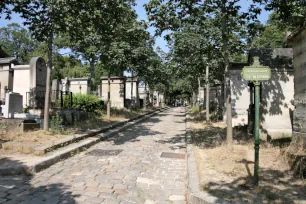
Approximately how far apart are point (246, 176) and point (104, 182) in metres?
2.76

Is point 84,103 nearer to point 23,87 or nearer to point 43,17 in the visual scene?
point 23,87

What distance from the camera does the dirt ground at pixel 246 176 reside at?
165 inches

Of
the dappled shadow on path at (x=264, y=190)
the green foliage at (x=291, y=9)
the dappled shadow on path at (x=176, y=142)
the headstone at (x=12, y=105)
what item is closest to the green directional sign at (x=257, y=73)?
the dappled shadow on path at (x=264, y=190)

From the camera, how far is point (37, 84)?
44.2 feet

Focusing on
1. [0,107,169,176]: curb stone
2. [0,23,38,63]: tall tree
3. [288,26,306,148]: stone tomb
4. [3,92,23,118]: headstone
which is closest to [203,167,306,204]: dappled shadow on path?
[288,26,306,148]: stone tomb

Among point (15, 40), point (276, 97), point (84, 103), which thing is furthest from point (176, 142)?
point (15, 40)

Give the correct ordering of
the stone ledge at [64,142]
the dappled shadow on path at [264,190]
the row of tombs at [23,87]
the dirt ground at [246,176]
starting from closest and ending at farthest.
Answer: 1. the dappled shadow on path at [264,190]
2. the dirt ground at [246,176]
3. the stone ledge at [64,142]
4. the row of tombs at [23,87]

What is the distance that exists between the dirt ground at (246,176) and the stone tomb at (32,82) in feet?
29.1

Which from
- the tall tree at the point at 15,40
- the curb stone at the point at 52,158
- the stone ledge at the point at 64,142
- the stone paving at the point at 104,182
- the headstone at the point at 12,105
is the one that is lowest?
the stone paving at the point at 104,182

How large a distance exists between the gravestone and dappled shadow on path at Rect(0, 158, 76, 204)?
8109mm

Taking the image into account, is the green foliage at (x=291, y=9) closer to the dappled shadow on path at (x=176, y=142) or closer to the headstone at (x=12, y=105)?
the dappled shadow on path at (x=176, y=142)

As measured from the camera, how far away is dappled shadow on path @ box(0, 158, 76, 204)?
4367mm

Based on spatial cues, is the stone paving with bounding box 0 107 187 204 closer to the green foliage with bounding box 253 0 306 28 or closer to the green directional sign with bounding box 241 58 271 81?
the green directional sign with bounding box 241 58 271 81

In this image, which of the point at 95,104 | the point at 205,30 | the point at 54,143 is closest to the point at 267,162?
the point at 54,143
